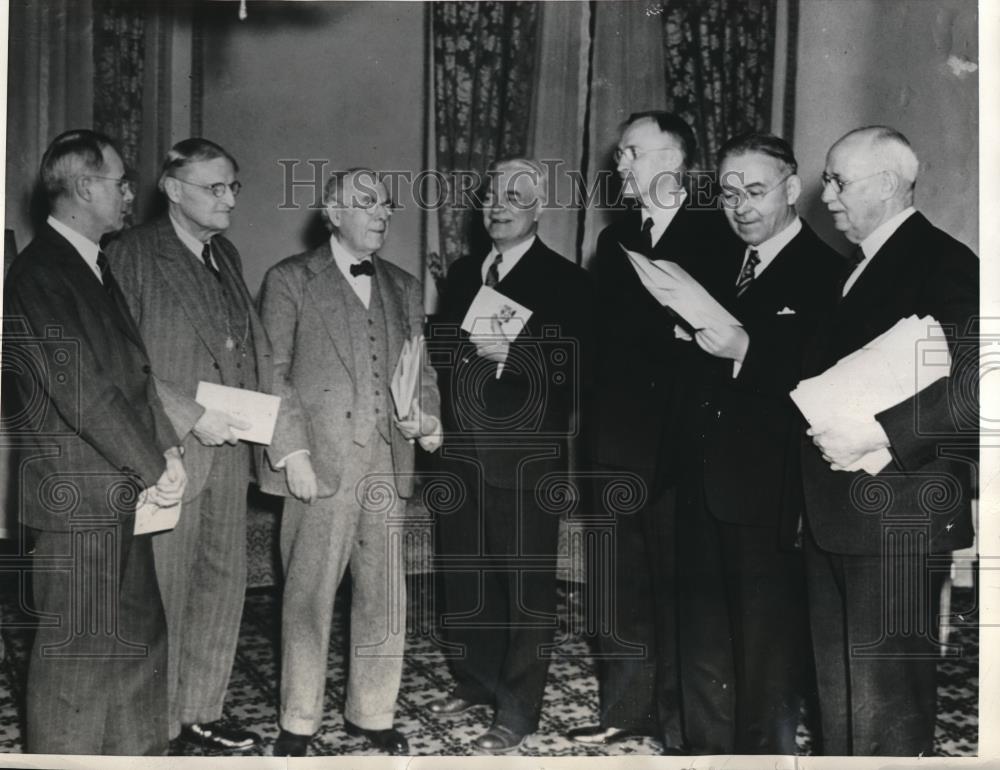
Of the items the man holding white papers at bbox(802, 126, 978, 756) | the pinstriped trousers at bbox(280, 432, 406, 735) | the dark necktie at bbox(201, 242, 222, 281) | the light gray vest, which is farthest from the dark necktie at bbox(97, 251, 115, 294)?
the man holding white papers at bbox(802, 126, 978, 756)

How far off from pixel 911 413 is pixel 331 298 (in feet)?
6.68

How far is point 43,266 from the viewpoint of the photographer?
3.75 meters

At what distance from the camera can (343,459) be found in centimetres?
393

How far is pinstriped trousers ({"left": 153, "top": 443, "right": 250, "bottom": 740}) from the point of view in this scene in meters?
3.87

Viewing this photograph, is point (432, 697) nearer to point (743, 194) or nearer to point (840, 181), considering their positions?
point (743, 194)

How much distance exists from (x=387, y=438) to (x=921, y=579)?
1.91m

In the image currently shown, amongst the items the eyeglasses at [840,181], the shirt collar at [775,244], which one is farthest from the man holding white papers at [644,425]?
the eyeglasses at [840,181]

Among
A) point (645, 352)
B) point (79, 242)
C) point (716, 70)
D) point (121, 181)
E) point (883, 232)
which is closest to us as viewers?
point (883, 232)

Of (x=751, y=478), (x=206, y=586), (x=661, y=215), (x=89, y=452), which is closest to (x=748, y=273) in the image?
(x=661, y=215)

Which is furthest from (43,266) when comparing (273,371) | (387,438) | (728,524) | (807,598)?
(807,598)

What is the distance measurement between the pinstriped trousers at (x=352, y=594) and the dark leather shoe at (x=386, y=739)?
0.02 metres

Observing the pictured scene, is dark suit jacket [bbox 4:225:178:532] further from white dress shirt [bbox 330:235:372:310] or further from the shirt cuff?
white dress shirt [bbox 330:235:372:310]

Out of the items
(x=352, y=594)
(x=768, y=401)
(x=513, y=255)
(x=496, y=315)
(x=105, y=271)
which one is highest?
(x=513, y=255)

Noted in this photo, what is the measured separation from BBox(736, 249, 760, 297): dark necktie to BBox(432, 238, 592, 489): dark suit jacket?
0.57m
